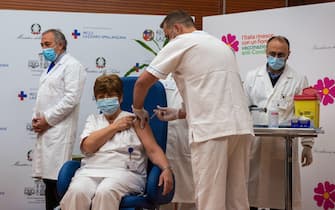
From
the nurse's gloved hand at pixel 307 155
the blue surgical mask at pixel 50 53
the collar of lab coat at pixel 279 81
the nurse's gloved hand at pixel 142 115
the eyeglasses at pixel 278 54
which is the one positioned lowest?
the nurse's gloved hand at pixel 307 155

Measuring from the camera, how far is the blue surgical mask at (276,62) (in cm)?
323

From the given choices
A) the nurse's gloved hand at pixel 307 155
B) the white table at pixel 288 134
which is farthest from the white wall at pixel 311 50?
the white table at pixel 288 134

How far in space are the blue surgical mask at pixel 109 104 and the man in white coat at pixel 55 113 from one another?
23.7 inches

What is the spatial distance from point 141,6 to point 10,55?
144cm

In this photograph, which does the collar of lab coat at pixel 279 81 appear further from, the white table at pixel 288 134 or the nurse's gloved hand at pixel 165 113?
→ the nurse's gloved hand at pixel 165 113

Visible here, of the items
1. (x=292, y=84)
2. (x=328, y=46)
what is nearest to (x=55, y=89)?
(x=292, y=84)

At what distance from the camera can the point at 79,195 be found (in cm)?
256

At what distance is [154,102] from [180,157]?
1.47 ft

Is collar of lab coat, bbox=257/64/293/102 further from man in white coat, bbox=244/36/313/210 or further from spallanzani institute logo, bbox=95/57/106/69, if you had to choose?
spallanzani institute logo, bbox=95/57/106/69

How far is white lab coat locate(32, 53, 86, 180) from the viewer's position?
11.1 ft

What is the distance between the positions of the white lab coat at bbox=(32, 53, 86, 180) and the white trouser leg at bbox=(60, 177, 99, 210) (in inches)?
31.3

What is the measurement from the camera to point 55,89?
3441 mm

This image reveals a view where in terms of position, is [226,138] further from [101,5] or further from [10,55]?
[101,5]

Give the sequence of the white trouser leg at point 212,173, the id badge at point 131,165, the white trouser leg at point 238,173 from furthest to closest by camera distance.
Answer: the id badge at point 131,165, the white trouser leg at point 238,173, the white trouser leg at point 212,173
